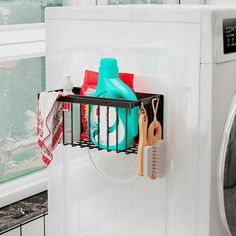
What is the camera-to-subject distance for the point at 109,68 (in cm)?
169

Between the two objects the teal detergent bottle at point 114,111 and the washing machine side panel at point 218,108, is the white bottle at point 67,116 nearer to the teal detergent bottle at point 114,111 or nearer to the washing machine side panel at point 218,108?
the teal detergent bottle at point 114,111

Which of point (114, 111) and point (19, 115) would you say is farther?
point (19, 115)

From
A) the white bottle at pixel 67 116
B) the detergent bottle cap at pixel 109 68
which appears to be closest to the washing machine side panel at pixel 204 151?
the detergent bottle cap at pixel 109 68

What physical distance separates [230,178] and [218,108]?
25cm

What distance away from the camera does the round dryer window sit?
1.75m

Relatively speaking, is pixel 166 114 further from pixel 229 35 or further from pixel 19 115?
pixel 19 115

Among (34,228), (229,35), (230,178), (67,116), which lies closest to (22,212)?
(34,228)

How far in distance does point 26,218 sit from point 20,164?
1.08 ft

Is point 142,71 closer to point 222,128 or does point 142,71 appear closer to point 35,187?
point 222,128

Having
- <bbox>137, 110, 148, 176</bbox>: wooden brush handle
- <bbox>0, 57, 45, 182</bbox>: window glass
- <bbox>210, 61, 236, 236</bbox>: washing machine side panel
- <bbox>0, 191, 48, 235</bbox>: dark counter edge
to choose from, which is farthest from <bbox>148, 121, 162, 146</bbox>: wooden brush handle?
<bbox>0, 57, 45, 182</bbox>: window glass

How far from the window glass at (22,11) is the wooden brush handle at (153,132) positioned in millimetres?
918

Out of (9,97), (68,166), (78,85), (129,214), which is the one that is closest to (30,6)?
(9,97)

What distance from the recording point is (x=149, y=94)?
175 centimetres

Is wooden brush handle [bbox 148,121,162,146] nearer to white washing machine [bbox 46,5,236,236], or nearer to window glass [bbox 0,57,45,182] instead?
white washing machine [bbox 46,5,236,236]
